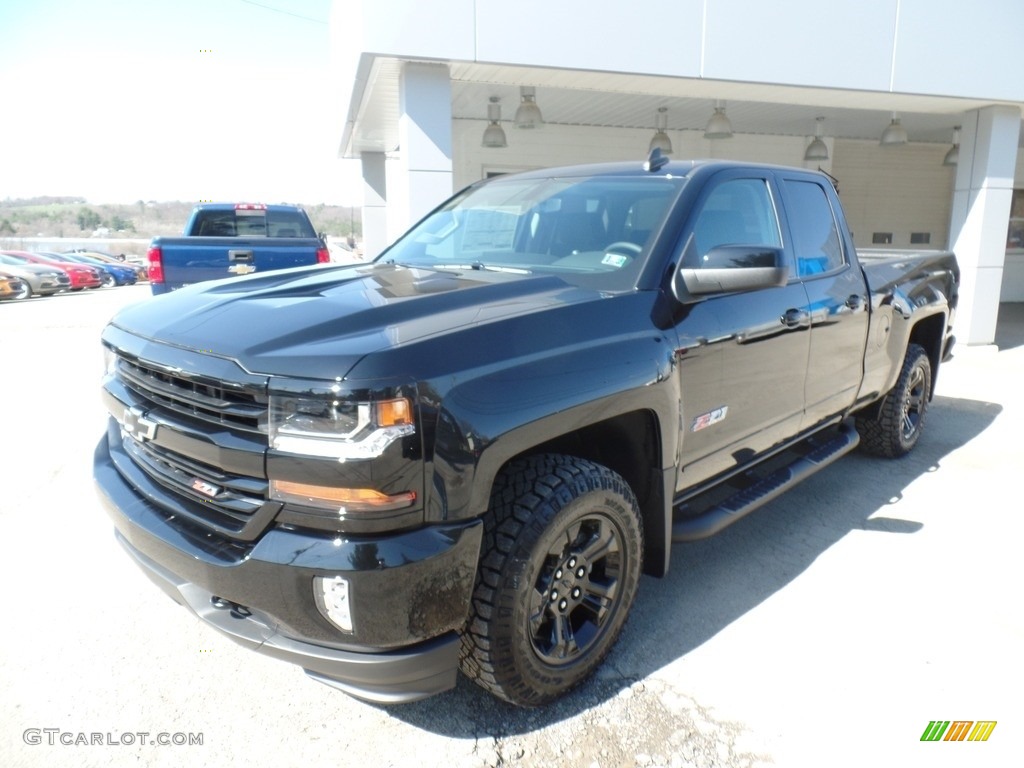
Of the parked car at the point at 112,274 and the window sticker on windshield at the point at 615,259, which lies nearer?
the window sticker on windshield at the point at 615,259

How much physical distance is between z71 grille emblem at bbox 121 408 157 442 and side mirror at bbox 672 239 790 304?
1.94m

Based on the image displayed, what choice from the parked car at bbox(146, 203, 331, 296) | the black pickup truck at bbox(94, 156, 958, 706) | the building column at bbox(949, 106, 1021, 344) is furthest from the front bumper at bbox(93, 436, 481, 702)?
the building column at bbox(949, 106, 1021, 344)

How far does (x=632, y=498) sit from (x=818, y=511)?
223cm

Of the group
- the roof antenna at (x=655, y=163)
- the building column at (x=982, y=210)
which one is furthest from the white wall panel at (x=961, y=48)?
A: the roof antenna at (x=655, y=163)

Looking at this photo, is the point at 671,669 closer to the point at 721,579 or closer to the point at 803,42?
the point at 721,579

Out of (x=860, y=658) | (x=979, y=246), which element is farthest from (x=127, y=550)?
(x=979, y=246)

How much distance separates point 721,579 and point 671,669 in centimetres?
83

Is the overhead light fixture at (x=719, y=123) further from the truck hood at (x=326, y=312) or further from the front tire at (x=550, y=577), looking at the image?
the front tire at (x=550, y=577)

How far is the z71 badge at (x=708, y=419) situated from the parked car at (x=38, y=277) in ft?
83.8

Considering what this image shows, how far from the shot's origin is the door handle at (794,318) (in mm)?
3406

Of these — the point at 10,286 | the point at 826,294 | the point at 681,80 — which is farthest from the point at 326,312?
the point at 10,286

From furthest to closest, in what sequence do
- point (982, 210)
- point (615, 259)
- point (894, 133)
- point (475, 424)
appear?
point (894, 133), point (982, 210), point (615, 259), point (475, 424)

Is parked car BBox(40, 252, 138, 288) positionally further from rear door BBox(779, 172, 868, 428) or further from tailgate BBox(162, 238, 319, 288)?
rear door BBox(779, 172, 868, 428)

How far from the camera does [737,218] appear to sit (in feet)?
11.2
